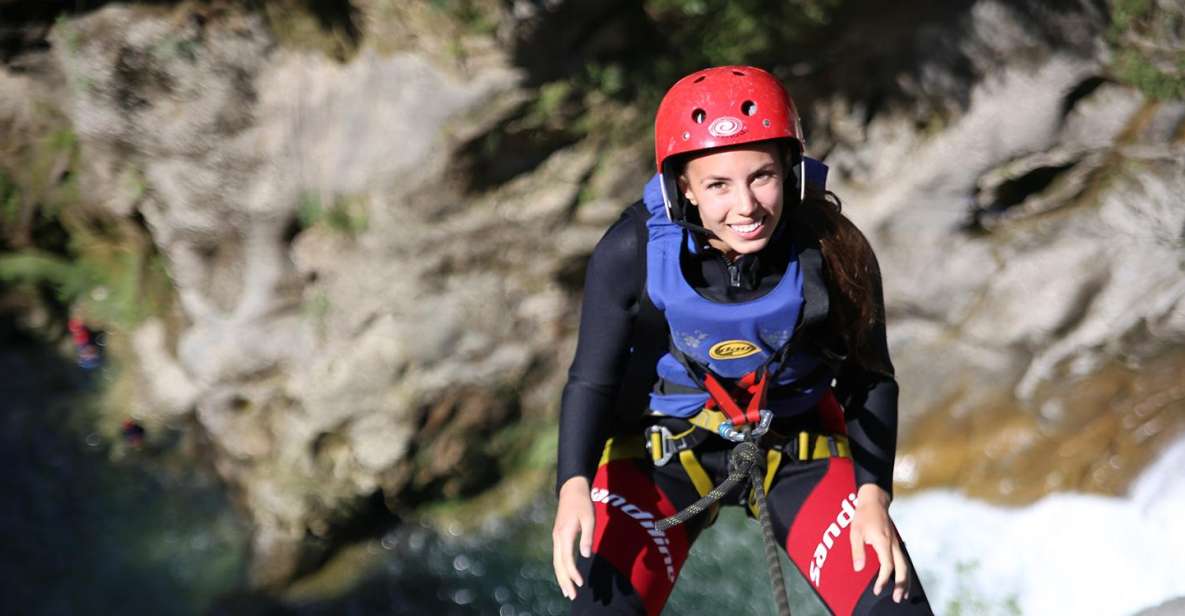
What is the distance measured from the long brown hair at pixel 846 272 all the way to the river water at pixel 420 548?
2983 millimetres

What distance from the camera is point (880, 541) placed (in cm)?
279

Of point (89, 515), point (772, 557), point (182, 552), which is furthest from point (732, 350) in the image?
point (89, 515)

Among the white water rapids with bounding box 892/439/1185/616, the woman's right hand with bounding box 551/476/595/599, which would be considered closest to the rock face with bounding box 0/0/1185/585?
the white water rapids with bounding box 892/439/1185/616

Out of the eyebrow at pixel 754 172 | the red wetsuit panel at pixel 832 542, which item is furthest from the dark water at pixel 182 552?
the eyebrow at pixel 754 172

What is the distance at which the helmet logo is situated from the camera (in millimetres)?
2641

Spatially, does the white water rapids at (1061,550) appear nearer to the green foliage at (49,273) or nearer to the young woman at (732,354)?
the young woman at (732,354)

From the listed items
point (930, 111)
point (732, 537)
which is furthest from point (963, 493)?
point (930, 111)

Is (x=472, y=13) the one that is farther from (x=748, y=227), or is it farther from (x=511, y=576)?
(x=511, y=576)

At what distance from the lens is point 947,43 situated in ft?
17.5

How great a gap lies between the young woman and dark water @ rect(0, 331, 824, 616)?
9.25 feet

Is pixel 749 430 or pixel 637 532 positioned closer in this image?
pixel 749 430

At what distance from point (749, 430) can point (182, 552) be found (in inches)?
203

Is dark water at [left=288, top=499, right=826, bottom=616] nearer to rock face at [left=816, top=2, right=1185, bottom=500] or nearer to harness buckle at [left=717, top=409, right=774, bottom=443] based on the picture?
rock face at [left=816, top=2, right=1185, bottom=500]

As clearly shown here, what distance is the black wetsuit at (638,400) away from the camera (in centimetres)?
291
